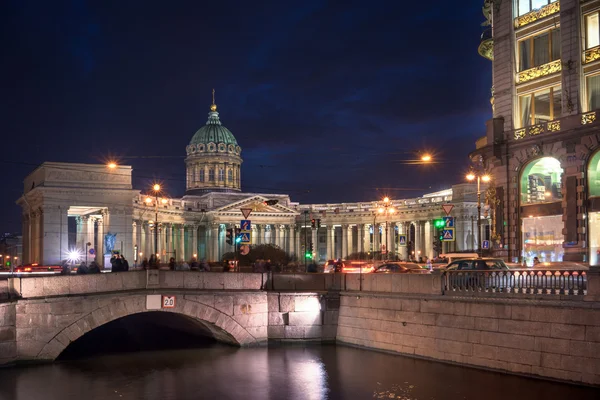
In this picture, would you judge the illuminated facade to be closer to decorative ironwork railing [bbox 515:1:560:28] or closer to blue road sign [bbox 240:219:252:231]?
decorative ironwork railing [bbox 515:1:560:28]

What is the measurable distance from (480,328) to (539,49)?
63.9 ft

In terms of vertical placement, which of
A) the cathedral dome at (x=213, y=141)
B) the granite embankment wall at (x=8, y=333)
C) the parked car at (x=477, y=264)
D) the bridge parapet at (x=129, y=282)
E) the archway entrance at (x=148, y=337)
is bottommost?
the archway entrance at (x=148, y=337)

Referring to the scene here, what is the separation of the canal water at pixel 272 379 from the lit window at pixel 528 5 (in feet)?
68.9

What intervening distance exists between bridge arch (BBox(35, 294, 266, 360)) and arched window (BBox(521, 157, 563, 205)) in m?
16.9

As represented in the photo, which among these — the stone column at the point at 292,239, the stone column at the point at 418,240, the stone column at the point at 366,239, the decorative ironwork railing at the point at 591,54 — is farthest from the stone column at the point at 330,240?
the decorative ironwork railing at the point at 591,54

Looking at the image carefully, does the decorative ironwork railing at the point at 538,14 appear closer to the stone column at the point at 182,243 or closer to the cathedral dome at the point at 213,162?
the stone column at the point at 182,243

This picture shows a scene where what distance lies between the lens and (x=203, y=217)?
121 m

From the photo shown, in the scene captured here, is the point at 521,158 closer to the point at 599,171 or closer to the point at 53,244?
the point at 599,171

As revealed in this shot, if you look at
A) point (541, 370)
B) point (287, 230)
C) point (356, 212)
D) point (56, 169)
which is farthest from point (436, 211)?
point (541, 370)

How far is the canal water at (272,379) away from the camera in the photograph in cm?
2377

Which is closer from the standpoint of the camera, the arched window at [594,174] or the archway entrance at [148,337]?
the archway entrance at [148,337]

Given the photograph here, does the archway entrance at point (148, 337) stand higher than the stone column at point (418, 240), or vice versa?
the stone column at point (418, 240)

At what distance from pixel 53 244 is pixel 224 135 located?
79.9 meters

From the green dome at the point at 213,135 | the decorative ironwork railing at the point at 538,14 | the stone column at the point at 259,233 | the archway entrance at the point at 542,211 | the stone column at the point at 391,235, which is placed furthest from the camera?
the green dome at the point at 213,135
